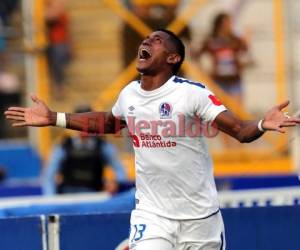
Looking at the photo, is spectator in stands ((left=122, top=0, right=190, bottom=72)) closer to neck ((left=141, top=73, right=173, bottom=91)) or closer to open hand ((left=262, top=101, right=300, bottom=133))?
neck ((left=141, top=73, right=173, bottom=91))

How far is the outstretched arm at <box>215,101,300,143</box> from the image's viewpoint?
6.81 metres

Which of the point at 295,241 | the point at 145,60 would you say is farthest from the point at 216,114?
the point at 295,241

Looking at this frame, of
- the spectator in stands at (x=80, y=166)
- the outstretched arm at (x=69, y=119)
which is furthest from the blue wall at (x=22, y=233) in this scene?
the spectator in stands at (x=80, y=166)

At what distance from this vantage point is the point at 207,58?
54.4 feet

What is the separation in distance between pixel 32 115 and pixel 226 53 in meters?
9.17

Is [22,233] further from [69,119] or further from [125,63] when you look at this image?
[125,63]

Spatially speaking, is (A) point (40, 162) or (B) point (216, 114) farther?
(A) point (40, 162)

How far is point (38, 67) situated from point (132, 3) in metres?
1.66

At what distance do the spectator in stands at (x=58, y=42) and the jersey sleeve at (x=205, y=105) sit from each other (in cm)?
929

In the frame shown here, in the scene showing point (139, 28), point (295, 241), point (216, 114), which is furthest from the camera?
point (139, 28)

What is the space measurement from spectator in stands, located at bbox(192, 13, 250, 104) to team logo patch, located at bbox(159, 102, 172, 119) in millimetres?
9066

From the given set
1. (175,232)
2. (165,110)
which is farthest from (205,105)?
(175,232)

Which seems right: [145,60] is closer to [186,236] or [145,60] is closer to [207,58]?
[186,236]

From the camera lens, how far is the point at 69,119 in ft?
25.1
